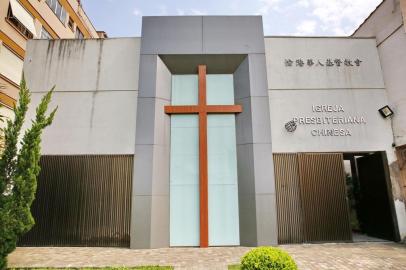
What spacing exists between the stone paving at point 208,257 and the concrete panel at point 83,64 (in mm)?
6299

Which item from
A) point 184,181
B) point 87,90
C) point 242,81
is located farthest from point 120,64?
point 184,181

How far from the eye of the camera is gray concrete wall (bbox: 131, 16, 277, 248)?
9.12 metres

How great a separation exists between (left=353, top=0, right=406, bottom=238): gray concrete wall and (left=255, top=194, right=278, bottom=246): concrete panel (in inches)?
190

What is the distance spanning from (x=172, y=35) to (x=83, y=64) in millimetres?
4054

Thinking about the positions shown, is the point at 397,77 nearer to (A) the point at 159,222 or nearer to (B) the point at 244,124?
(B) the point at 244,124

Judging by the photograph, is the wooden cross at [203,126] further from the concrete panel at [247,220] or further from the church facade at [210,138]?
the concrete panel at [247,220]

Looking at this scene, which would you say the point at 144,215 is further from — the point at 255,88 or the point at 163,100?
the point at 255,88

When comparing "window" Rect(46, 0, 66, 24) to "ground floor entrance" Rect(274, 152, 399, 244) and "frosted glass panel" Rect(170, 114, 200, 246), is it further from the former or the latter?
Result: "ground floor entrance" Rect(274, 152, 399, 244)

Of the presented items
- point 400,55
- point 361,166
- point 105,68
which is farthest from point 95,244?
point 400,55

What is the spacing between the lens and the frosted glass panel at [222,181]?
9.41 metres

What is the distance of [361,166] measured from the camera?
1145 cm

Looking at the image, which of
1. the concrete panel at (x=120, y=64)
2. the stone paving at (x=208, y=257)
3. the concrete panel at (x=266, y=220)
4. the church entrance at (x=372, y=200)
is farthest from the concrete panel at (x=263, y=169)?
the concrete panel at (x=120, y=64)

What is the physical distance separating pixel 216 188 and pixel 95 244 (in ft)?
16.1

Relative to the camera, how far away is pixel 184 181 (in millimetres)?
9852
